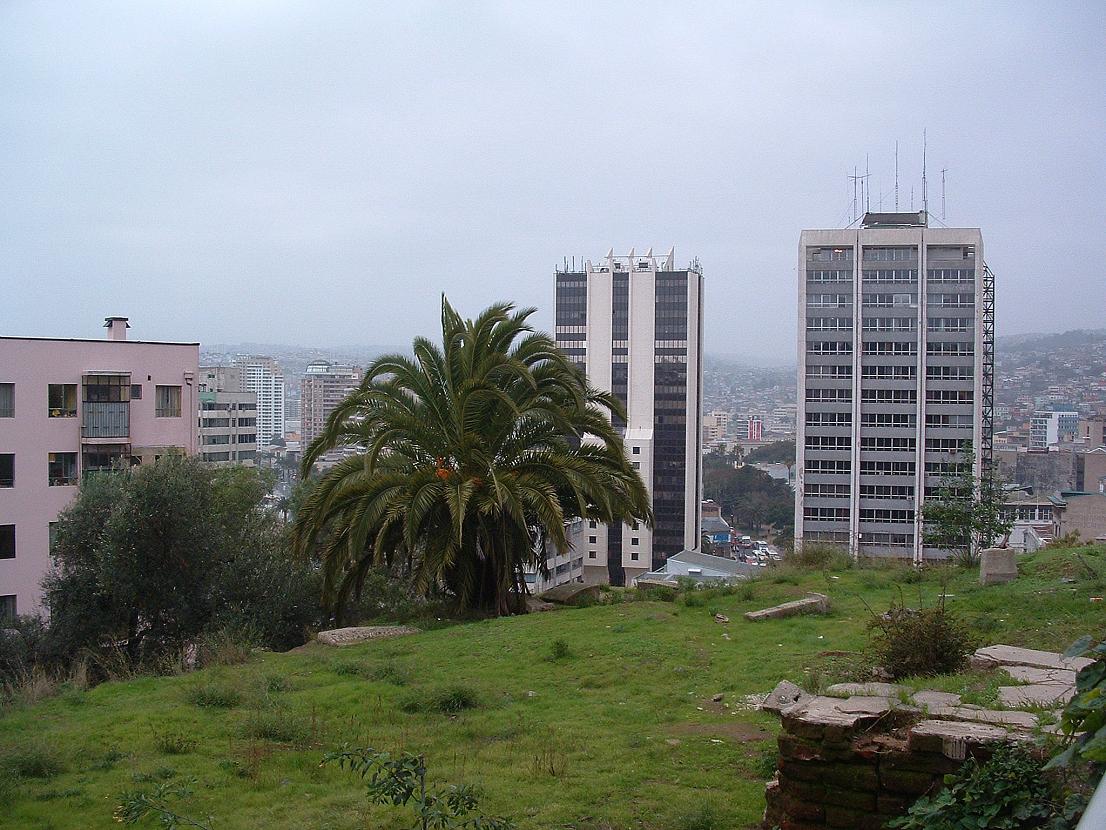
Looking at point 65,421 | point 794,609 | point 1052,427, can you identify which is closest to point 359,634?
point 794,609

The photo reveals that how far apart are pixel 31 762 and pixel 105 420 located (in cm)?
2202

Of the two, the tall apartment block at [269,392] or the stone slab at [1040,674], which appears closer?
the stone slab at [1040,674]

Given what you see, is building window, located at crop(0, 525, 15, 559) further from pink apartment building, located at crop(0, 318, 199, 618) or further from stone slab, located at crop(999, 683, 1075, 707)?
stone slab, located at crop(999, 683, 1075, 707)

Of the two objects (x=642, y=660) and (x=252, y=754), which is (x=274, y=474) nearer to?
(x=642, y=660)

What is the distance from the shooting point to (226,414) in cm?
7975

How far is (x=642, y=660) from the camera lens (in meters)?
9.53

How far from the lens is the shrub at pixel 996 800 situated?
13.5 feet

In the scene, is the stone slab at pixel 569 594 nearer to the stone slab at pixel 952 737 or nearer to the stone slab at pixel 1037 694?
the stone slab at pixel 1037 694

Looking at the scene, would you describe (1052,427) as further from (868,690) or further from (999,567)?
(868,690)

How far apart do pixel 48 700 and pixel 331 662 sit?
2598 mm

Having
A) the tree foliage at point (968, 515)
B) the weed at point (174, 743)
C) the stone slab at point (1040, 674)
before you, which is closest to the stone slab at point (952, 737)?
the stone slab at point (1040, 674)

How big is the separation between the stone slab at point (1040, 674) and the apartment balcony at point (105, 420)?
2508 cm

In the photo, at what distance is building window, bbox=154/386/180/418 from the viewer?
2811cm

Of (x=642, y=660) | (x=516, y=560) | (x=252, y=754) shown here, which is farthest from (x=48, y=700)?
(x=516, y=560)
